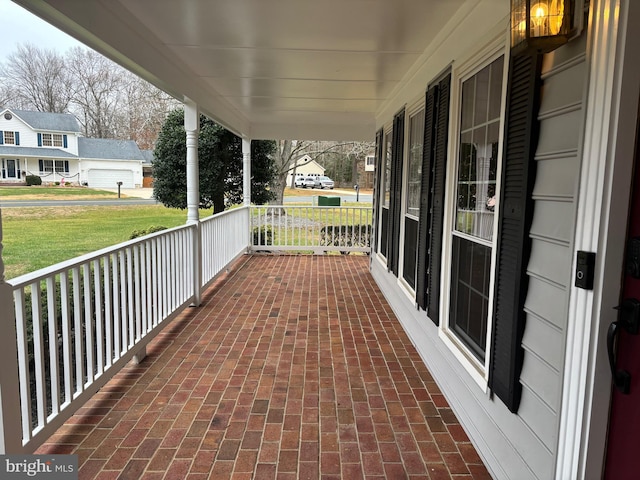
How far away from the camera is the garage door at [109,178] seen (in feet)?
42.6

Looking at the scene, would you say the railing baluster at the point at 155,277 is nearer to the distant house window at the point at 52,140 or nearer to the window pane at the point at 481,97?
the window pane at the point at 481,97

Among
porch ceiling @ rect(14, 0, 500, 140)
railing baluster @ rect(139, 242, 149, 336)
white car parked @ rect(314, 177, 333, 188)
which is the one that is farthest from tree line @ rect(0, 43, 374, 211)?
white car parked @ rect(314, 177, 333, 188)

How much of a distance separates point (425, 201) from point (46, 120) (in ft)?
34.1

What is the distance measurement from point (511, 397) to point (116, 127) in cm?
1435

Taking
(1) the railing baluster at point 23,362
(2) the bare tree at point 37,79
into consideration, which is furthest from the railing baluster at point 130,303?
(2) the bare tree at point 37,79

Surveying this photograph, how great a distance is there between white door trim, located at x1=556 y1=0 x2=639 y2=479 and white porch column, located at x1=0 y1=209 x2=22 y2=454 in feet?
7.01

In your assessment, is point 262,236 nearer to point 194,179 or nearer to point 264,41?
point 194,179

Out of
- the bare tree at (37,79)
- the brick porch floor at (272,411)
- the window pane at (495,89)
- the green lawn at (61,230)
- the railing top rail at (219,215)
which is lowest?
the brick porch floor at (272,411)

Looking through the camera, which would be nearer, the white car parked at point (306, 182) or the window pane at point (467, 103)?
the window pane at point (467, 103)

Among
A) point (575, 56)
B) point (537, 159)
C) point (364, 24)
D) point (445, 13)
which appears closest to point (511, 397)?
point (537, 159)

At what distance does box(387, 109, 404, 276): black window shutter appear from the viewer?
439 centimetres

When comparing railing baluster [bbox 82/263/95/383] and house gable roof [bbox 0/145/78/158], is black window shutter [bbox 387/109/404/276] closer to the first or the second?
railing baluster [bbox 82/263/95/383]

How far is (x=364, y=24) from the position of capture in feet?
9.00

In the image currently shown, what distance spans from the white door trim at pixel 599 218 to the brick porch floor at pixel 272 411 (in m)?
0.80
